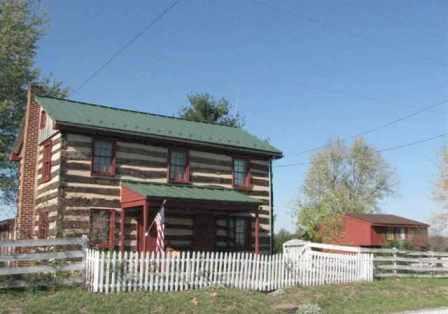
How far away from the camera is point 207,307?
13812mm

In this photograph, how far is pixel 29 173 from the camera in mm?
24078

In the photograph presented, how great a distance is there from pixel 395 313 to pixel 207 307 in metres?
5.13

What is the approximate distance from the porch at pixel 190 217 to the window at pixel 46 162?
312 cm

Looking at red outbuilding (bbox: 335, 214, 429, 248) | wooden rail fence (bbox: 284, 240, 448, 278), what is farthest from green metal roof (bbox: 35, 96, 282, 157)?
red outbuilding (bbox: 335, 214, 429, 248)

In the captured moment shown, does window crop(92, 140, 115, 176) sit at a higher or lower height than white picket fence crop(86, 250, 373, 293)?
higher

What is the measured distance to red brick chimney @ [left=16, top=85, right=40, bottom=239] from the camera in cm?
2364

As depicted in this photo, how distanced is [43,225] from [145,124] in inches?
233

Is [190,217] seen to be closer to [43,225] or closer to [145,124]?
[145,124]

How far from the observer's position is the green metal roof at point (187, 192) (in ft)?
68.5

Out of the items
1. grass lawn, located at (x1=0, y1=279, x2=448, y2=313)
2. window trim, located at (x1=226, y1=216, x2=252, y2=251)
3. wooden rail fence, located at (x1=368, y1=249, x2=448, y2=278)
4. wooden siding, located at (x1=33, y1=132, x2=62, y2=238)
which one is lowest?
grass lawn, located at (x1=0, y1=279, x2=448, y2=313)

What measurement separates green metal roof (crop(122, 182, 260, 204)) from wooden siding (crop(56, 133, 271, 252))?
0.37 metres

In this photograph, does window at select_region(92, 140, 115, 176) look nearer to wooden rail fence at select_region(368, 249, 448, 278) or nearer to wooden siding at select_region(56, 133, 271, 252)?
wooden siding at select_region(56, 133, 271, 252)

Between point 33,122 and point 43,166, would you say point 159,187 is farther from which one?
point 33,122

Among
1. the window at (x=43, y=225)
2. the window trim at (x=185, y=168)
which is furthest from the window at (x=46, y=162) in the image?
the window trim at (x=185, y=168)
